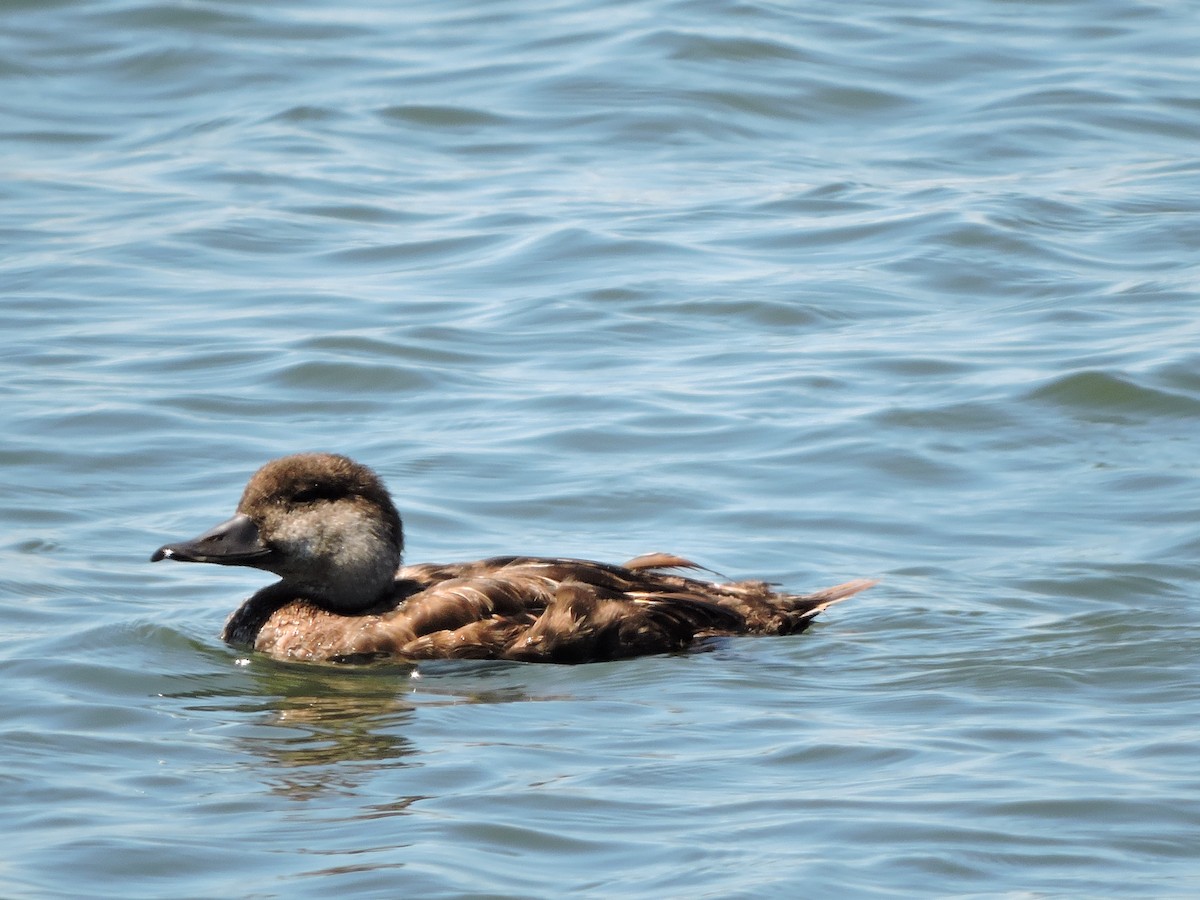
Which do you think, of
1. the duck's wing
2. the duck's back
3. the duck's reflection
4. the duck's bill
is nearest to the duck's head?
the duck's bill

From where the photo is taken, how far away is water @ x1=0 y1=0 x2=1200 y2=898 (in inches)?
240

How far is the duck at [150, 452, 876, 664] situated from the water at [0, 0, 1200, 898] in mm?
142

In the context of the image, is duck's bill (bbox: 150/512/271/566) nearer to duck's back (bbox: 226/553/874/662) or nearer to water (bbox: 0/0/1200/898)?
duck's back (bbox: 226/553/874/662)

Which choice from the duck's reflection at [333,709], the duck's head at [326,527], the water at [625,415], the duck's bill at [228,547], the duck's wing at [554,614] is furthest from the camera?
the duck's head at [326,527]

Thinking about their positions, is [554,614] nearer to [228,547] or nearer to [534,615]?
[534,615]

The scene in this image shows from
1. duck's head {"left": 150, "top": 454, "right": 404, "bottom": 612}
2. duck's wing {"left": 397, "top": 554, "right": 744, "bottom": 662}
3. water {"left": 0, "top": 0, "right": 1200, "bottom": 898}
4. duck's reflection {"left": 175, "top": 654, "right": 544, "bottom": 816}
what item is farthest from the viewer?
duck's head {"left": 150, "top": 454, "right": 404, "bottom": 612}

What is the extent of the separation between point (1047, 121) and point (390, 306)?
19.1ft

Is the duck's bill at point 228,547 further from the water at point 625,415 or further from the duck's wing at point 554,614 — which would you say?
the duck's wing at point 554,614

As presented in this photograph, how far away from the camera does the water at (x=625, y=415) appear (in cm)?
611

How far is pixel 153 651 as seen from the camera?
8.00 meters

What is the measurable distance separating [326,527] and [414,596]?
17.6 inches

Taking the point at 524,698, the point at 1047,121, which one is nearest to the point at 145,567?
the point at 524,698

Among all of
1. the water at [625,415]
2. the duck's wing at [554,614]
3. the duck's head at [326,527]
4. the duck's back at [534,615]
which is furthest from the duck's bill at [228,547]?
the duck's wing at [554,614]

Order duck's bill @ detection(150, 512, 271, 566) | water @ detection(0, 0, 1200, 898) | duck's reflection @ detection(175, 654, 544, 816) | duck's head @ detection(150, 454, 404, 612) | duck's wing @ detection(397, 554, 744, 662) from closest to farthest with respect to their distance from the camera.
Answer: water @ detection(0, 0, 1200, 898) → duck's reflection @ detection(175, 654, 544, 816) → duck's wing @ detection(397, 554, 744, 662) → duck's bill @ detection(150, 512, 271, 566) → duck's head @ detection(150, 454, 404, 612)
